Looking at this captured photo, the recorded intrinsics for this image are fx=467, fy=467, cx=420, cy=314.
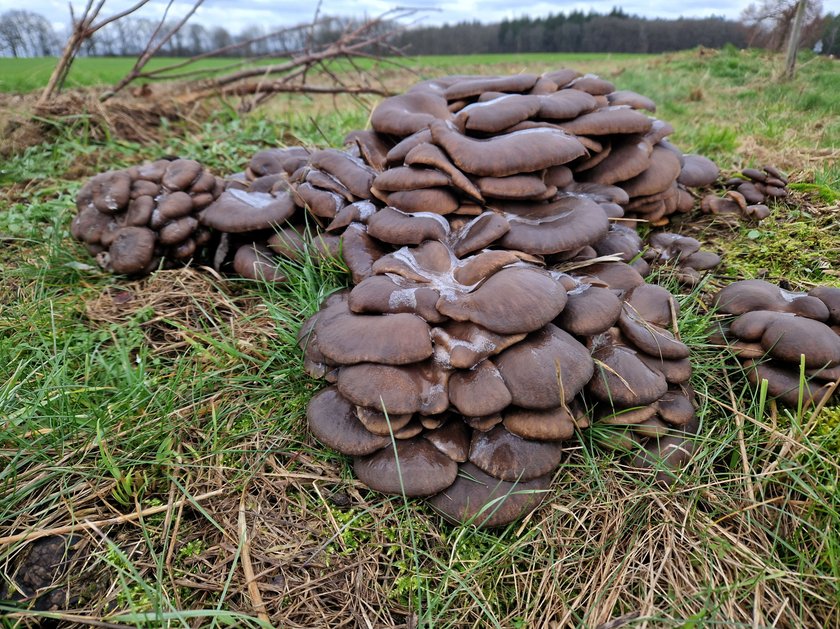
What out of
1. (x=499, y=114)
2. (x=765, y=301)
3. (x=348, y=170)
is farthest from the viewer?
(x=348, y=170)

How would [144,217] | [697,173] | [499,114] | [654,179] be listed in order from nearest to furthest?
[499,114] → [654,179] → [144,217] → [697,173]

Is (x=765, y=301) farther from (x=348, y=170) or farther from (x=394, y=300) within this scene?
(x=348, y=170)

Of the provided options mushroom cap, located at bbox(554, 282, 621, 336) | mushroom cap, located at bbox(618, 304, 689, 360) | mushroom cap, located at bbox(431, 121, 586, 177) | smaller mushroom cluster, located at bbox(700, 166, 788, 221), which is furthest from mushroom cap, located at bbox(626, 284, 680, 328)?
smaller mushroom cluster, located at bbox(700, 166, 788, 221)

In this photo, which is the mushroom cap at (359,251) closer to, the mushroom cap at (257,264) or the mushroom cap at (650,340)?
the mushroom cap at (257,264)

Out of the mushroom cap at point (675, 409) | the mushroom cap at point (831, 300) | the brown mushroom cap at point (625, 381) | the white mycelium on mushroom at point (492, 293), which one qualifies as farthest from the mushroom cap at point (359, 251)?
the mushroom cap at point (831, 300)

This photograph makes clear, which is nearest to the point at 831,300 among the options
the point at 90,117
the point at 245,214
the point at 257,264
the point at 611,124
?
the point at 611,124

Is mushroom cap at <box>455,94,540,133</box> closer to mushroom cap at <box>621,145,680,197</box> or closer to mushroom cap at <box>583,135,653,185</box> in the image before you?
mushroom cap at <box>583,135,653,185</box>

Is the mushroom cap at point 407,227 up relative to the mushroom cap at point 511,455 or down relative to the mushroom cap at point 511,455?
up
